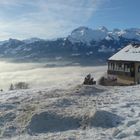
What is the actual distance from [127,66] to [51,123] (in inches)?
2241

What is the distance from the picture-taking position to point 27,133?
40.2 ft

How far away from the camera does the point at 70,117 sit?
13.0 metres

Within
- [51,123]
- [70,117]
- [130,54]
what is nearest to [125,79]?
[130,54]

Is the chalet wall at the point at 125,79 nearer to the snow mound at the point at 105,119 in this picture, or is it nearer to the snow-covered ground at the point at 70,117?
the snow-covered ground at the point at 70,117

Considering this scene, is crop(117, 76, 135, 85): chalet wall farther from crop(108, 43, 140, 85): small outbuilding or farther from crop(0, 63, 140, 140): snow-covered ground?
crop(0, 63, 140, 140): snow-covered ground

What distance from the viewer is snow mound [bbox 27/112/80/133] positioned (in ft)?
41.1

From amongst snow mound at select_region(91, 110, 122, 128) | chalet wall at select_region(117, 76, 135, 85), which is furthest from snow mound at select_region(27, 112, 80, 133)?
chalet wall at select_region(117, 76, 135, 85)

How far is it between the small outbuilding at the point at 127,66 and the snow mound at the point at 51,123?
53617 millimetres

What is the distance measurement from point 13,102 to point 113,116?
423cm

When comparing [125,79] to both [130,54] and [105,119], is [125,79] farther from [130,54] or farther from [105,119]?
[105,119]

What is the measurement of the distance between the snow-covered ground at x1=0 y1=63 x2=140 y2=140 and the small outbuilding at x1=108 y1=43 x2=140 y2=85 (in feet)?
167

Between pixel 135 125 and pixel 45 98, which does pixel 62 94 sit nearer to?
pixel 45 98

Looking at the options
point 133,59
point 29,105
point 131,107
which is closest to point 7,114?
point 29,105

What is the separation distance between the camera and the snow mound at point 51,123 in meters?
12.5
